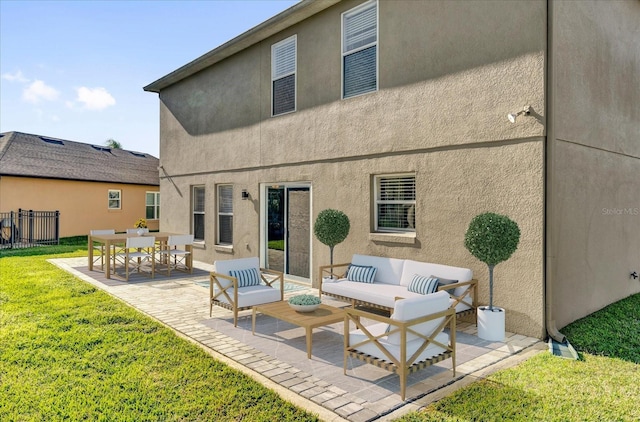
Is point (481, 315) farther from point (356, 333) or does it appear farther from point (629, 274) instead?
point (629, 274)

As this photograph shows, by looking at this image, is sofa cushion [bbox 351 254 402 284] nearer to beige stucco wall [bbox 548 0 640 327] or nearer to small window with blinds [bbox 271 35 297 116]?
beige stucco wall [bbox 548 0 640 327]

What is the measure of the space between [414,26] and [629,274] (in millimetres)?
7622

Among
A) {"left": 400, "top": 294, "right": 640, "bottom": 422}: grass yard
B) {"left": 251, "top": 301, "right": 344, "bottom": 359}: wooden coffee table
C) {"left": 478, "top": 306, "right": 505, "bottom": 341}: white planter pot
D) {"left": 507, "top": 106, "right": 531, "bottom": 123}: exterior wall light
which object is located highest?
{"left": 507, "top": 106, "right": 531, "bottom": 123}: exterior wall light

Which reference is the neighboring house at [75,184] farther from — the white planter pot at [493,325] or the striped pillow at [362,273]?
the white planter pot at [493,325]

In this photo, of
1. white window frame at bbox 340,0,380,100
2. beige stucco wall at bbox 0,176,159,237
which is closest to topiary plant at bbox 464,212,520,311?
white window frame at bbox 340,0,380,100

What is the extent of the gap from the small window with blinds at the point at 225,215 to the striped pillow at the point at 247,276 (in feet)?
19.5

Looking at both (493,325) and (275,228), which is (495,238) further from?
(275,228)

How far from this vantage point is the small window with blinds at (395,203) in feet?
28.2

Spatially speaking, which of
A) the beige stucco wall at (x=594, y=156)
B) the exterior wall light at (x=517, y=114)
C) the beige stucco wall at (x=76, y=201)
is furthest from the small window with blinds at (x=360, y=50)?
the beige stucco wall at (x=76, y=201)

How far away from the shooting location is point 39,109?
3691 cm

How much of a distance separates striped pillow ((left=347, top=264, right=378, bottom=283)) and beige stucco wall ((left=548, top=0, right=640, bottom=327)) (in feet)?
10.6

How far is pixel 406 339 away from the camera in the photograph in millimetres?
4586

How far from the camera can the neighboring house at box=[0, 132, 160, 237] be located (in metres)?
21.1

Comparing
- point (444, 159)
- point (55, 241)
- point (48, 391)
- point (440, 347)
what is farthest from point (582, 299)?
point (55, 241)
